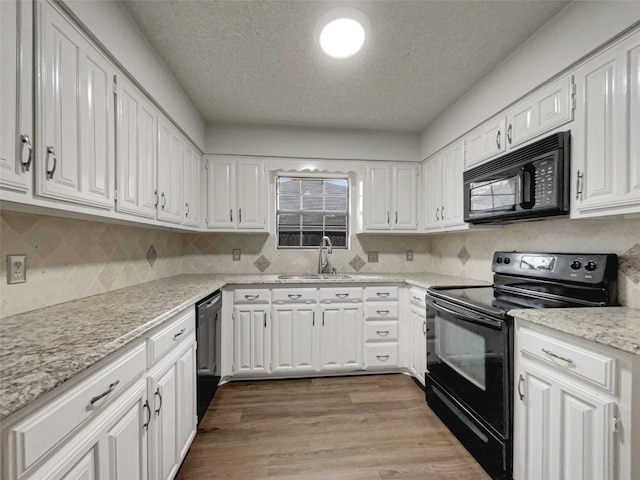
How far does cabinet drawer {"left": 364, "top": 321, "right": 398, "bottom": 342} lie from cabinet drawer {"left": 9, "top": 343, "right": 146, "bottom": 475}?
2.01 m

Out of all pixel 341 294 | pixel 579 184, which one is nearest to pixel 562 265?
pixel 579 184

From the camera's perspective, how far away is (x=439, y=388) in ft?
6.68

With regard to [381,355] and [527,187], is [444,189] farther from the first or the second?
[381,355]

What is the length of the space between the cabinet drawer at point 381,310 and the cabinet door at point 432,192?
90cm

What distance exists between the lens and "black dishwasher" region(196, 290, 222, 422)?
6.10ft

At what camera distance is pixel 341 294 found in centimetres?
266

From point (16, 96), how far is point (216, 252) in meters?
2.33

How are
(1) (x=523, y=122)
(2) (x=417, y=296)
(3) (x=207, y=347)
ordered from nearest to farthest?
(1) (x=523, y=122) → (3) (x=207, y=347) → (2) (x=417, y=296)

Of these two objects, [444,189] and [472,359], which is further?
[444,189]

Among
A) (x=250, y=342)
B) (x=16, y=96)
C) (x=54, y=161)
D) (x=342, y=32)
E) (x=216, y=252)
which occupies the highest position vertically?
(x=342, y=32)

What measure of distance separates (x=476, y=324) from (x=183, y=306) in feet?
5.31

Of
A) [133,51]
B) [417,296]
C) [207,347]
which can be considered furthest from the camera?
[417,296]

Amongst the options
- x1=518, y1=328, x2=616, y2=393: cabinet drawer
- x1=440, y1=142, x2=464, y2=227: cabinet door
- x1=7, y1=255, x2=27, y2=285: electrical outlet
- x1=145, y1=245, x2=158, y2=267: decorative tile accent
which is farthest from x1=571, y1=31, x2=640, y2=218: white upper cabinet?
x1=145, y1=245, x2=158, y2=267: decorative tile accent

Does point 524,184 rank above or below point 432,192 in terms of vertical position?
below
